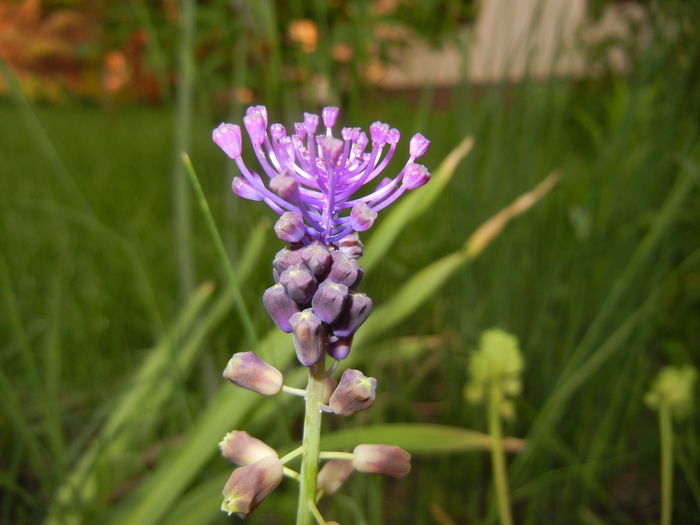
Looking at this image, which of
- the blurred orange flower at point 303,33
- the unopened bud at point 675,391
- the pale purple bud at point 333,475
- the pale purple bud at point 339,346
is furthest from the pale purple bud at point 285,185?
the blurred orange flower at point 303,33

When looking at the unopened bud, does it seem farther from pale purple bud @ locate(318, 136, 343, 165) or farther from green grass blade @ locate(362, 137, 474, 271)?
pale purple bud @ locate(318, 136, 343, 165)

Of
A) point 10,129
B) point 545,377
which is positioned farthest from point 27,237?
point 10,129

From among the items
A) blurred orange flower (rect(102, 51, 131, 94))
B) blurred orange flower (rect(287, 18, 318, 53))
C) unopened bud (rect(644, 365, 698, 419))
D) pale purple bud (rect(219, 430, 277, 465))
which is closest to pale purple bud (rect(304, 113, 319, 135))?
pale purple bud (rect(219, 430, 277, 465))

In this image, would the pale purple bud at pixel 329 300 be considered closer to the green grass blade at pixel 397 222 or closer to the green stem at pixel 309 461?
the green stem at pixel 309 461

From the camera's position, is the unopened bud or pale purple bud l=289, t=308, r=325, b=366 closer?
pale purple bud l=289, t=308, r=325, b=366

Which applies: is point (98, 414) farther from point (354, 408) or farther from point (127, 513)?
point (354, 408)

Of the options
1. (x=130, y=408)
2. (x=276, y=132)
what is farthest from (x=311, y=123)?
(x=130, y=408)

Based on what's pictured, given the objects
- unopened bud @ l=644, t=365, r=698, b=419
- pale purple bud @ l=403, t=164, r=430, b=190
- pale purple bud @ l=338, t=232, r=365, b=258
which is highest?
pale purple bud @ l=403, t=164, r=430, b=190

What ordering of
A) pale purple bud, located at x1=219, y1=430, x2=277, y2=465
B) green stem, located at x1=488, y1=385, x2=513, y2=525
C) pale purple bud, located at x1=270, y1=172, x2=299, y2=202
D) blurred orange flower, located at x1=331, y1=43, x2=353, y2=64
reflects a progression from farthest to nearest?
blurred orange flower, located at x1=331, y1=43, x2=353, y2=64 → green stem, located at x1=488, y1=385, x2=513, y2=525 → pale purple bud, located at x1=219, y1=430, x2=277, y2=465 → pale purple bud, located at x1=270, y1=172, x2=299, y2=202
